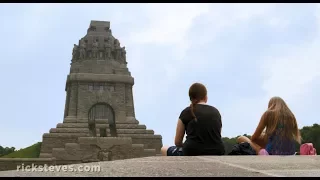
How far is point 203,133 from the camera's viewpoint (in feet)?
22.2

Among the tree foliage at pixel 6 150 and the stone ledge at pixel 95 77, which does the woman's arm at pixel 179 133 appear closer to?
the stone ledge at pixel 95 77

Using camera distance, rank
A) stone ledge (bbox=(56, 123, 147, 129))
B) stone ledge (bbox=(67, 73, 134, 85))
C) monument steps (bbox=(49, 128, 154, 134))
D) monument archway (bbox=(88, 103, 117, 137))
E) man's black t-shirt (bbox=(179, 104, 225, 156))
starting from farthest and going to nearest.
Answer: stone ledge (bbox=(67, 73, 134, 85))
monument archway (bbox=(88, 103, 117, 137))
stone ledge (bbox=(56, 123, 147, 129))
monument steps (bbox=(49, 128, 154, 134))
man's black t-shirt (bbox=(179, 104, 225, 156))

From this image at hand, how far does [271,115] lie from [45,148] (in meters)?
28.1

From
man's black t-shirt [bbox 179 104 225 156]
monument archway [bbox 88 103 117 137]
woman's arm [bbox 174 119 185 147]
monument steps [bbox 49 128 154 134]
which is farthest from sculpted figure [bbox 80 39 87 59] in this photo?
man's black t-shirt [bbox 179 104 225 156]

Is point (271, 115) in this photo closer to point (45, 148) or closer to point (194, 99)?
point (194, 99)

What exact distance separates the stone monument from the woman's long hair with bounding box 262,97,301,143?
24.5 meters

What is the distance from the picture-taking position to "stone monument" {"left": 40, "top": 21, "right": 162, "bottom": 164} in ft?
104

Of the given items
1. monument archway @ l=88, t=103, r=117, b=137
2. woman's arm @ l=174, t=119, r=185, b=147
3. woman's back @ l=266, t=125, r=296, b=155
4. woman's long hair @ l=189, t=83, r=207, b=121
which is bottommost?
woman's back @ l=266, t=125, r=296, b=155

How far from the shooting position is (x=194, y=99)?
723 cm

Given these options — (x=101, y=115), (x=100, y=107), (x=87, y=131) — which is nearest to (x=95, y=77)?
(x=100, y=107)

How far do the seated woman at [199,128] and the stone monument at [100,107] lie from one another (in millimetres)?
24638

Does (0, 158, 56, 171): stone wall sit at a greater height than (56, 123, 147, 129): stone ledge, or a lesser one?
lesser

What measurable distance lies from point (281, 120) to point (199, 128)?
59.0 inches

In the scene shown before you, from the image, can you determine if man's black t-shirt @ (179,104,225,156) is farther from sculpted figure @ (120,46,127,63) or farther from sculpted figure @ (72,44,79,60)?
sculpted figure @ (72,44,79,60)
